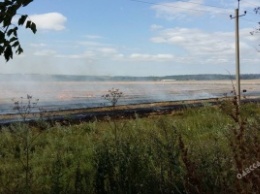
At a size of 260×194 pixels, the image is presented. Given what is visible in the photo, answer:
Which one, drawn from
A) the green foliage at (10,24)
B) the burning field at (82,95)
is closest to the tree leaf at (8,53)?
the green foliage at (10,24)

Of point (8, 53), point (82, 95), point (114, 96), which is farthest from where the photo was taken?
point (82, 95)

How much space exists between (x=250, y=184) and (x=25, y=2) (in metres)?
2.33

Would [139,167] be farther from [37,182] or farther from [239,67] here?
[239,67]

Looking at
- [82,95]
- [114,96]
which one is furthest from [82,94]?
[114,96]

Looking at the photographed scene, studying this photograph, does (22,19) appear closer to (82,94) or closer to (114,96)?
(114,96)

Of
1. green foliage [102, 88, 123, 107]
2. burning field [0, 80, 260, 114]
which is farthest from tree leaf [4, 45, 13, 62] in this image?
burning field [0, 80, 260, 114]

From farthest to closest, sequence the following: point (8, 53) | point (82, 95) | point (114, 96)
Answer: point (82, 95) < point (114, 96) < point (8, 53)

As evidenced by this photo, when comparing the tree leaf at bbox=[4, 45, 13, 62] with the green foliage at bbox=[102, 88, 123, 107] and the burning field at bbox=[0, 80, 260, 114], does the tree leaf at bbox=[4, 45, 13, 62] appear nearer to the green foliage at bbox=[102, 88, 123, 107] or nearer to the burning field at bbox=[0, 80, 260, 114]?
the green foliage at bbox=[102, 88, 123, 107]

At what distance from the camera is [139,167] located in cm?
551

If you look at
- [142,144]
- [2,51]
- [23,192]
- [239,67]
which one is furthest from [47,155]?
[239,67]

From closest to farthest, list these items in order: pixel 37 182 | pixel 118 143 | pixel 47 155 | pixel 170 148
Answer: pixel 170 148 → pixel 118 143 → pixel 37 182 → pixel 47 155

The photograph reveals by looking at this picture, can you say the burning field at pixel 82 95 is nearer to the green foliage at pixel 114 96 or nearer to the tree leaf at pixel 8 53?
the green foliage at pixel 114 96

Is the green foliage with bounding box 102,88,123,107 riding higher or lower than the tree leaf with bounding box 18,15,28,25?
lower

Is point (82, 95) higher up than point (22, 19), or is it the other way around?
point (22, 19)
